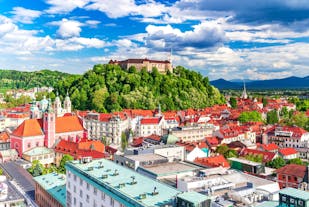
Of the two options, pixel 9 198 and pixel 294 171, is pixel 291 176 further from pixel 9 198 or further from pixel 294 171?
pixel 9 198

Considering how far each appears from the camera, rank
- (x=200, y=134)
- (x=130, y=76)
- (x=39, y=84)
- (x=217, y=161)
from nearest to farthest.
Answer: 1. (x=217, y=161)
2. (x=200, y=134)
3. (x=130, y=76)
4. (x=39, y=84)

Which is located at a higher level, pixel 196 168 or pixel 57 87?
pixel 57 87

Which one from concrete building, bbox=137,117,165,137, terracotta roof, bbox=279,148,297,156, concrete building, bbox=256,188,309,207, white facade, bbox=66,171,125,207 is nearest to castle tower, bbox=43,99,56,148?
concrete building, bbox=137,117,165,137

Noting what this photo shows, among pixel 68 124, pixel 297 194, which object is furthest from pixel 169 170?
pixel 68 124

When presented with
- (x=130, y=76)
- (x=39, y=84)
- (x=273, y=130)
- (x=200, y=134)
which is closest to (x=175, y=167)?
(x=200, y=134)

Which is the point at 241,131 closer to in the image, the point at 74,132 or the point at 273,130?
the point at 273,130

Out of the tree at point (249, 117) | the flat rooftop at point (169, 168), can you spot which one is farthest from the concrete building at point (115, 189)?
the tree at point (249, 117)
